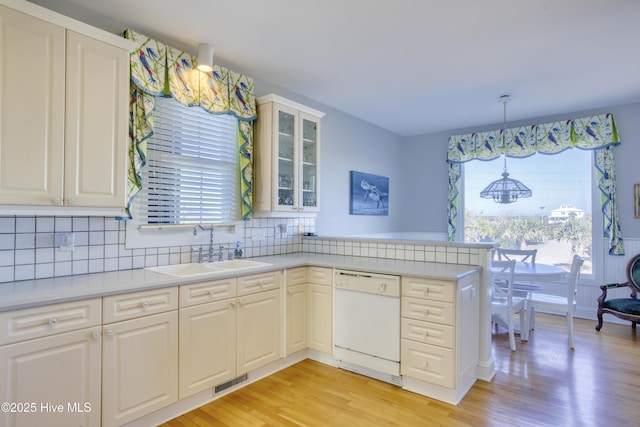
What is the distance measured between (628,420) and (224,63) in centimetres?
404

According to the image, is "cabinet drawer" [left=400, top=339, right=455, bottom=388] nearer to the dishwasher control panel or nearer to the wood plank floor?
the wood plank floor

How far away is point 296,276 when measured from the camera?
10.0ft

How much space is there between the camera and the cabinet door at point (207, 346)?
7.40ft

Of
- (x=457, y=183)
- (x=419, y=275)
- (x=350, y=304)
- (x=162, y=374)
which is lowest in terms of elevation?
(x=162, y=374)

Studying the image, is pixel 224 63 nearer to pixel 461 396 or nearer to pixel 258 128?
pixel 258 128

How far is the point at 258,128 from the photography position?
3.38 m

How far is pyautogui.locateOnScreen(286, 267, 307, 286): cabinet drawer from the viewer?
9.79ft

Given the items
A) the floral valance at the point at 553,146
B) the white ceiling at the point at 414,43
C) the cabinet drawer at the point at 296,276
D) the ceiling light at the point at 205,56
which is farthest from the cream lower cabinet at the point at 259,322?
the floral valance at the point at 553,146

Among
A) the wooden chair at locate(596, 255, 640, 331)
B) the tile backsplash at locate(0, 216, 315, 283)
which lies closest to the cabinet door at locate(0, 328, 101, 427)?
the tile backsplash at locate(0, 216, 315, 283)

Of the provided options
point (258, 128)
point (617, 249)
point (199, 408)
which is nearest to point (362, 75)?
point (258, 128)

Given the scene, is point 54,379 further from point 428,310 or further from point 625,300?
point 625,300

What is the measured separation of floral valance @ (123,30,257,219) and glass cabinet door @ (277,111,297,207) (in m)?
0.27

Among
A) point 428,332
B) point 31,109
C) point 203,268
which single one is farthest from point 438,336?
point 31,109

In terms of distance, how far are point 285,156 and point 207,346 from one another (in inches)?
73.7
